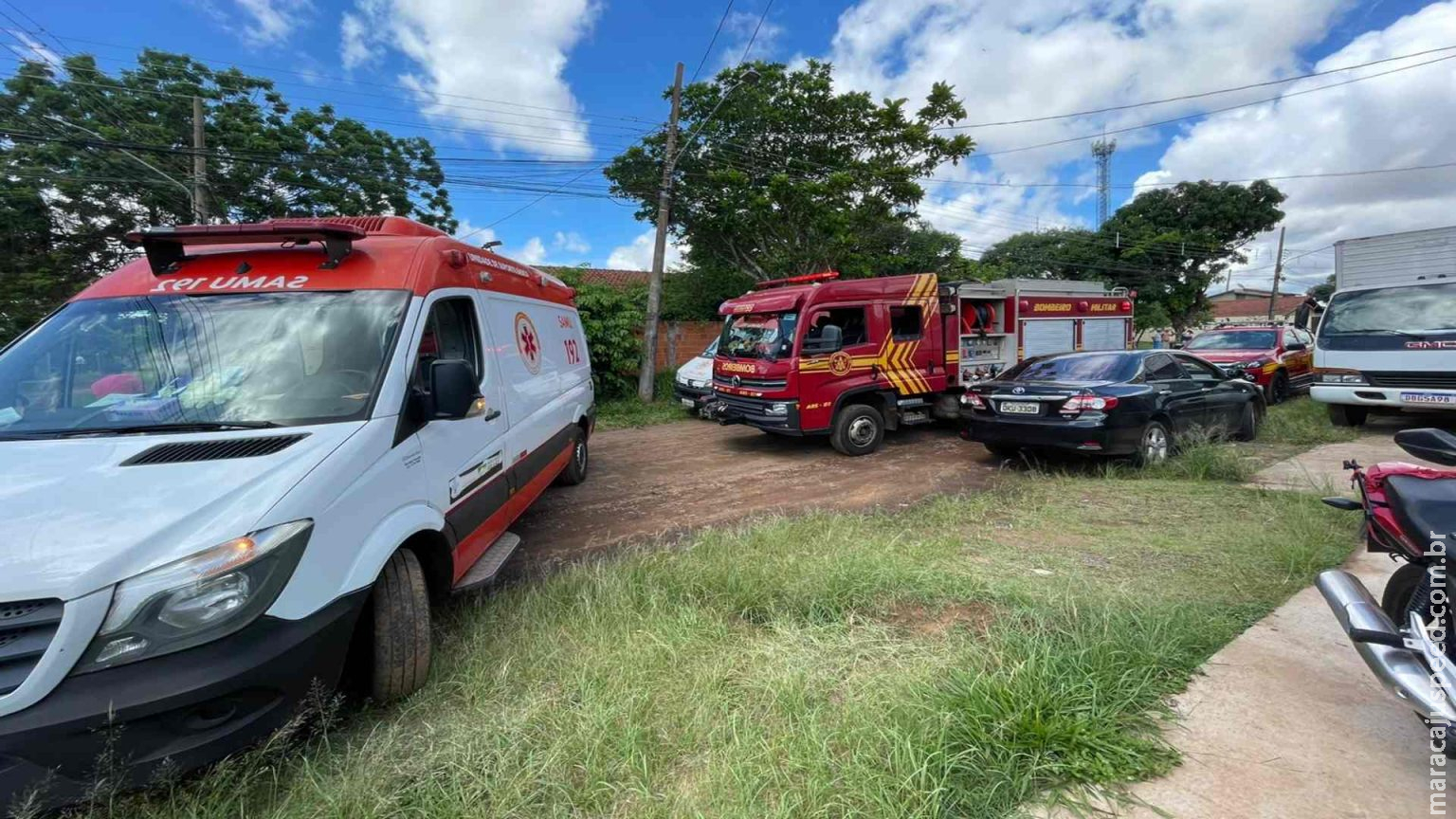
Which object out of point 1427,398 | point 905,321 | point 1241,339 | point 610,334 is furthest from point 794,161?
point 1427,398

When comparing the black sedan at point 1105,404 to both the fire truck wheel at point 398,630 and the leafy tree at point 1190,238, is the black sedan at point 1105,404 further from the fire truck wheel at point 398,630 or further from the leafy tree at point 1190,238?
the leafy tree at point 1190,238

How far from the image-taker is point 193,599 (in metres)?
1.88

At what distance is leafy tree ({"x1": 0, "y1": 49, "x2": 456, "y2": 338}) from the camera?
37.9ft

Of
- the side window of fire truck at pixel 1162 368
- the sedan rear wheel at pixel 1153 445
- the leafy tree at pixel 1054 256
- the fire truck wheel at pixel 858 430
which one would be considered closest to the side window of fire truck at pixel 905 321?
the fire truck wheel at pixel 858 430

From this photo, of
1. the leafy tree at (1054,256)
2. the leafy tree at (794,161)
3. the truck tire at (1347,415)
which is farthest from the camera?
the leafy tree at (1054,256)

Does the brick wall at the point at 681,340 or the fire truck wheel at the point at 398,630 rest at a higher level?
the brick wall at the point at 681,340

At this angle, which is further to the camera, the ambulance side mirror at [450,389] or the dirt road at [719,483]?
the dirt road at [719,483]

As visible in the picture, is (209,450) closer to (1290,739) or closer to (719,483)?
(1290,739)

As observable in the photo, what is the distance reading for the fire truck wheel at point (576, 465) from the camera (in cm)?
684

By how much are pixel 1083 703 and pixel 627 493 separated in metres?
5.07

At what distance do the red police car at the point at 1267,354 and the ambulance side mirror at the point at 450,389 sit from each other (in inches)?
532

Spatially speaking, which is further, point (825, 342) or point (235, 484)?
point (825, 342)

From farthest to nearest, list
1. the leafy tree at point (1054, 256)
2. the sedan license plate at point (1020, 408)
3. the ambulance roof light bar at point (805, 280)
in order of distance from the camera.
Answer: the leafy tree at point (1054, 256) < the ambulance roof light bar at point (805, 280) < the sedan license plate at point (1020, 408)

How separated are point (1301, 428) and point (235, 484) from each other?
39.6ft
